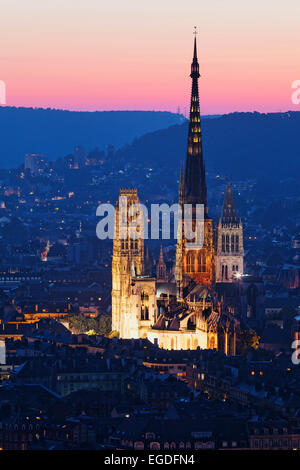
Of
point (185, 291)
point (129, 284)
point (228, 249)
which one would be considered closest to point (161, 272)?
point (129, 284)

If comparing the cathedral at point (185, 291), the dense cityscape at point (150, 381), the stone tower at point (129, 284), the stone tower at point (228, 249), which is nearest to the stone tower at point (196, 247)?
the cathedral at point (185, 291)

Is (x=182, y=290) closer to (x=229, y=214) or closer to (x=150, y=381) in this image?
(x=229, y=214)

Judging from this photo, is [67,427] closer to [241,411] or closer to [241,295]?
[241,411]

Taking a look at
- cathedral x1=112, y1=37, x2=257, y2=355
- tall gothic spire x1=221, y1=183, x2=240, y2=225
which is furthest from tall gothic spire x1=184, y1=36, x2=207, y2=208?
tall gothic spire x1=221, y1=183, x2=240, y2=225

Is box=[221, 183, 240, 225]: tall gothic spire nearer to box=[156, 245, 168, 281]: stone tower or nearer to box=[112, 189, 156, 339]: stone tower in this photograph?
box=[156, 245, 168, 281]: stone tower

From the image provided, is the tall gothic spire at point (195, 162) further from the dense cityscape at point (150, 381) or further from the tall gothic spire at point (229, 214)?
the tall gothic spire at point (229, 214)
